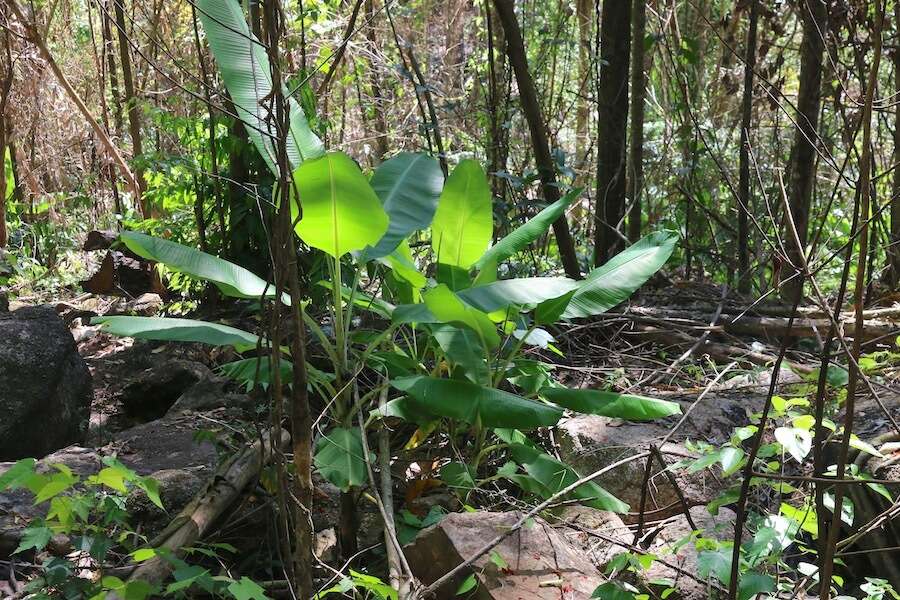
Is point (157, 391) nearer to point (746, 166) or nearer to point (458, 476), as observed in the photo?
point (458, 476)

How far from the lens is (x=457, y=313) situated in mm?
3184

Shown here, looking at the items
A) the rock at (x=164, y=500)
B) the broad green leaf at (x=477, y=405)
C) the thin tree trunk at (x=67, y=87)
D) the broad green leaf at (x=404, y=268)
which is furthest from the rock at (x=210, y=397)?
the thin tree trunk at (x=67, y=87)

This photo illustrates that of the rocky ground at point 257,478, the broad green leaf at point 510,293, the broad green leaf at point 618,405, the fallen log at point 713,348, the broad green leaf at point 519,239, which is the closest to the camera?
the rocky ground at point 257,478

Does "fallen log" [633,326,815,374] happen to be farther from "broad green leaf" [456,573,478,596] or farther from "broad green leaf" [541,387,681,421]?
"broad green leaf" [456,573,478,596]

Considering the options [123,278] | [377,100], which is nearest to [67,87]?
[123,278]

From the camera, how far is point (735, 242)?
722 cm

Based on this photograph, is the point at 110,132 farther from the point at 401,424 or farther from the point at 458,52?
the point at 401,424

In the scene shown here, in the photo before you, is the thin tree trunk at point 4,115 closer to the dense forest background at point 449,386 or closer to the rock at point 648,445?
the dense forest background at point 449,386

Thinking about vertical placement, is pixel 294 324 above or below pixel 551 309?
above

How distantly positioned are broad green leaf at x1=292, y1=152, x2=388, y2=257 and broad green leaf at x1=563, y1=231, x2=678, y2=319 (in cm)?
104

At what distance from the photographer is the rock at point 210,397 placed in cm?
443

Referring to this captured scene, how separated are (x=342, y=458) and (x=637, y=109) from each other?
15.4 feet

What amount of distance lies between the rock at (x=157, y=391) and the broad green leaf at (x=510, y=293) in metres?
2.33

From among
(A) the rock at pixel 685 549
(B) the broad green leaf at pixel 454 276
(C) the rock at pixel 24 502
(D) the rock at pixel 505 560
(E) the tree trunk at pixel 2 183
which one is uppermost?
(E) the tree trunk at pixel 2 183
